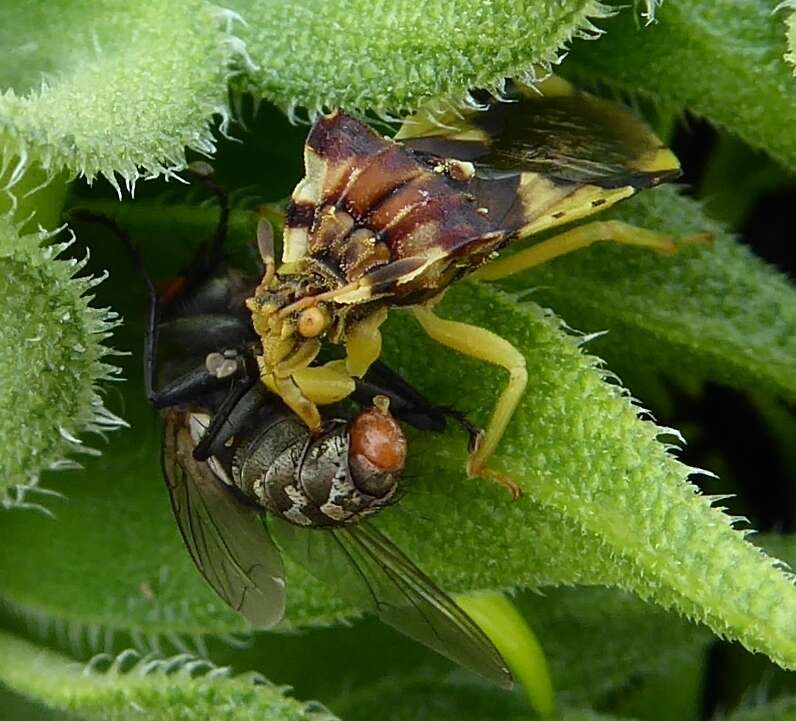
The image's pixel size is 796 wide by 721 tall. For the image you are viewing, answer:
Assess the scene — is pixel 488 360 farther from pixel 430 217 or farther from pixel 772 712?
pixel 772 712

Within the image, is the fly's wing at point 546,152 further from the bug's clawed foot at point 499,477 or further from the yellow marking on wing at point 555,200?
the bug's clawed foot at point 499,477

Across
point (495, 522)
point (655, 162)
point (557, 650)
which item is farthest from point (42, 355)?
point (557, 650)

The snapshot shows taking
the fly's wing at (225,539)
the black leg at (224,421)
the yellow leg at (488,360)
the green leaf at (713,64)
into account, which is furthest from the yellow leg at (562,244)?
the fly's wing at (225,539)

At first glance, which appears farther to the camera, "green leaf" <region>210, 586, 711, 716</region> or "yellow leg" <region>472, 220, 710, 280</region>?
"green leaf" <region>210, 586, 711, 716</region>

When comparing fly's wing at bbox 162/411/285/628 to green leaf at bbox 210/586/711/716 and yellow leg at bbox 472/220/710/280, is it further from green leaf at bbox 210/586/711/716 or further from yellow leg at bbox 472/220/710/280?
yellow leg at bbox 472/220/710/280

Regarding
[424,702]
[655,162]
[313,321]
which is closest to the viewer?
[313,321]

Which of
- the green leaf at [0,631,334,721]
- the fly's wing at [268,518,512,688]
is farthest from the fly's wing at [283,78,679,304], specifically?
the green leaf at [0,631,334,721]

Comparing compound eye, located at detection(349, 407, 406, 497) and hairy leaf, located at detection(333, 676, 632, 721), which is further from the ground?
compound eye, located at detection(349, 407, 406, 497)
